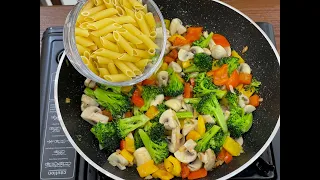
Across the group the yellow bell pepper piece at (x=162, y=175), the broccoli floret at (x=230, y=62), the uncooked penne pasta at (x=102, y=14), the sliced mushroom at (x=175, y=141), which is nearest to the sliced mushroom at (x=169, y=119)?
the sliced mushroom at (x=175, y=141)

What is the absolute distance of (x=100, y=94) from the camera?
136 cm

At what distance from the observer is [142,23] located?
1378 millimetres

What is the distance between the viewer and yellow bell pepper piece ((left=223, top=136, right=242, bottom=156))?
1.28m

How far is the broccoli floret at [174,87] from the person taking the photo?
137 centimetres

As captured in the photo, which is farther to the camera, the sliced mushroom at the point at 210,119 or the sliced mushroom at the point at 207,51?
the sliced mushroom at the point at 207,51

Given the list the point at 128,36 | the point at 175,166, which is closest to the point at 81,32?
the point at 128,36

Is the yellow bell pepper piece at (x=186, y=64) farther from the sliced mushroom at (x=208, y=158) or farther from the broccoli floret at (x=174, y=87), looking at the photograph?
the sliced mushroom at (x=208, y=158)

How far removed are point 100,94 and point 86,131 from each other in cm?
11

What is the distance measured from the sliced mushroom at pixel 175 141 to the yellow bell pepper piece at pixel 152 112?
0.07 meters

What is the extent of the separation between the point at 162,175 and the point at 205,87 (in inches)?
11.3

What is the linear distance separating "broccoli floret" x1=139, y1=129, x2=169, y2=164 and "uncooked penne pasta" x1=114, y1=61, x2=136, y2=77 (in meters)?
0.19

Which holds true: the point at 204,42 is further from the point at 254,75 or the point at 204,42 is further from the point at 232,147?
the point at 232,147

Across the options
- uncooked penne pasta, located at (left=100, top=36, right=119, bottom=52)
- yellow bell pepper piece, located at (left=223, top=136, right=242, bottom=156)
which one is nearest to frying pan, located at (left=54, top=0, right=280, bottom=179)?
yellow bell pepper piece, located at (left=223, top=136, right=242, bottom=156)

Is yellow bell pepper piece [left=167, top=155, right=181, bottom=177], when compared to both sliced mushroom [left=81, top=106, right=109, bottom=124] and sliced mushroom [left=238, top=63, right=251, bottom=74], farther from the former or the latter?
sliced mushroom [left=238, top=63, right=251, bottom=74]
